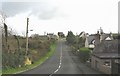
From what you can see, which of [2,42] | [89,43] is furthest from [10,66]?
[89,43]

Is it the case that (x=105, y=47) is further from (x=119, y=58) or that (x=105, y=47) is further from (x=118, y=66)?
(x=118, y=66)

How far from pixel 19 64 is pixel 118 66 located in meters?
20.4

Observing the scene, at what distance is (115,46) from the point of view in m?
43.3

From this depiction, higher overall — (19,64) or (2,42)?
(2,42)

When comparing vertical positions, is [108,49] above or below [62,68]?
above

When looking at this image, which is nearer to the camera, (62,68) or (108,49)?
(108,49)

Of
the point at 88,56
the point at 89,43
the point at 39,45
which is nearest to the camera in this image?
the point at 88,56

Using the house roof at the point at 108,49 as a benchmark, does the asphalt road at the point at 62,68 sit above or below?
below

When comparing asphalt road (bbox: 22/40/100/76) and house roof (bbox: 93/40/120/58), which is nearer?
asphalt road (bbox: 22/40/100/76)

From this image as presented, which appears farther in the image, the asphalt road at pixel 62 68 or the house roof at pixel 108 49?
the house roof at pixel 108 49

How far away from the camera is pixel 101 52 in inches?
1683

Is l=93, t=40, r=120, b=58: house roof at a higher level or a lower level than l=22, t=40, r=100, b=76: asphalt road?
higher

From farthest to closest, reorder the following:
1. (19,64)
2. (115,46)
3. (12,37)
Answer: (12,37) → (115,46) → (19,64)

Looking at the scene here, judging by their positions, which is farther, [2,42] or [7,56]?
[2,42]
